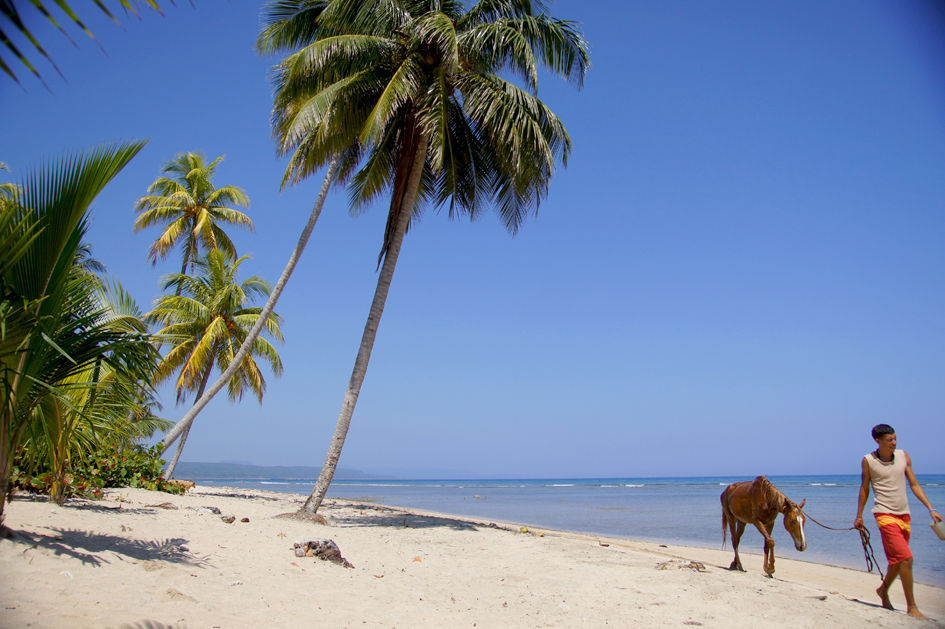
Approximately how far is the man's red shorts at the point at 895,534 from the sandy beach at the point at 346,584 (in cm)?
57

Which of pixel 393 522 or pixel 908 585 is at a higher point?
pixel 908 585

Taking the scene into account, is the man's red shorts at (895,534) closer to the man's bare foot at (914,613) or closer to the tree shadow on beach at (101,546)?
the man's bare foot at (914,613)

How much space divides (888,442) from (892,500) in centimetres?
59

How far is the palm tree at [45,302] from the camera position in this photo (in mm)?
3781

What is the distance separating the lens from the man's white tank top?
5.58m

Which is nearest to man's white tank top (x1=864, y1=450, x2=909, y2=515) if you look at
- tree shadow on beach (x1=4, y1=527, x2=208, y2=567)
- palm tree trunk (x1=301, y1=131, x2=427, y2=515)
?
tree shadow on beach (x1=4, y1=527, x2=208, y2=567)

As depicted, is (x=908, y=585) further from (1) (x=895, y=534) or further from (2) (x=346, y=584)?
(2) (x=346, y=584)

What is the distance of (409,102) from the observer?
36.6 ft

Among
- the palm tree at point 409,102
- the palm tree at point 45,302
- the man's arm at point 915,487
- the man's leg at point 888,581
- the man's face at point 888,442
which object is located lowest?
the man's leg at point 888,581

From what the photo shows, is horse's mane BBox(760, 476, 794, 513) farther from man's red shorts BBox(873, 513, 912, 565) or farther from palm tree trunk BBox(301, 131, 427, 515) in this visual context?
palm tree trunk BBox(301, 131, 427, 515)

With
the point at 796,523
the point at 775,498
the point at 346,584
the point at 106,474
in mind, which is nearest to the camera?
the point at 346,584

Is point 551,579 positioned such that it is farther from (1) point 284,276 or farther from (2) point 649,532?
(2) point 649,532

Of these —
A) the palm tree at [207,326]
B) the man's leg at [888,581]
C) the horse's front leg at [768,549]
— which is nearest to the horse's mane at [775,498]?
the horse's front leg at [768,549]

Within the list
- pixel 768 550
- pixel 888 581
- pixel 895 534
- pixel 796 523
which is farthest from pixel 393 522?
pixel 895 534
